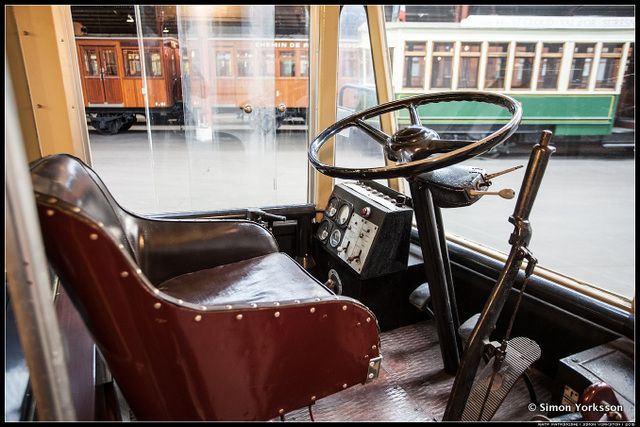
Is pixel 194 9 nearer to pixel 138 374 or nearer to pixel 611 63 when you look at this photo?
pixel 138 374

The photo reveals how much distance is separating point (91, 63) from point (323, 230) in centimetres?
776

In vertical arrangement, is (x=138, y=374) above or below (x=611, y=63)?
below

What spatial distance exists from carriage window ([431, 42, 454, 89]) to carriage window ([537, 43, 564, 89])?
33.0 inches

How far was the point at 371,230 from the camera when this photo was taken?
184 cm

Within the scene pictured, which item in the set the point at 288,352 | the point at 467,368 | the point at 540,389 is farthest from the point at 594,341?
the point at 288,352

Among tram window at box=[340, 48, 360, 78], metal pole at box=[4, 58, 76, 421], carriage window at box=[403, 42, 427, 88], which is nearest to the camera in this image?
metal pole at box=[4, 58, 76, 421]

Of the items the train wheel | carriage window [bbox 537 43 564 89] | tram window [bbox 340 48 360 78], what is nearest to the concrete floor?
tram window [bbox 340 48 360 78]

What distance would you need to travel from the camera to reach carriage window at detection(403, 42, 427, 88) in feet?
10.2

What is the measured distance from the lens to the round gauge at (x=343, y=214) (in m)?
2.05

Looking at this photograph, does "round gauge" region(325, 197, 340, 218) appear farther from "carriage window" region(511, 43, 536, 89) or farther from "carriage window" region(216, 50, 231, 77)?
"carriage window" region(511, 43, 536, 89)

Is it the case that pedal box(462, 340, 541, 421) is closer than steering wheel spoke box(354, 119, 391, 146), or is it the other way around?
pedal box(462, 340, 541, 421)

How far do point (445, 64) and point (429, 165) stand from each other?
3.10m

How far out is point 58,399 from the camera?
612 mm

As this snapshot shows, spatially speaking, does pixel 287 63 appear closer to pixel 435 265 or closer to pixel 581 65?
pixel 435 265
